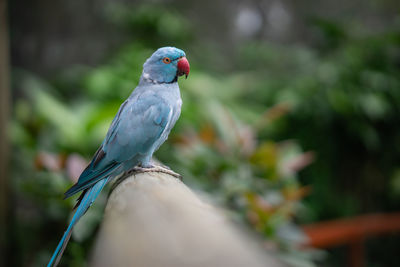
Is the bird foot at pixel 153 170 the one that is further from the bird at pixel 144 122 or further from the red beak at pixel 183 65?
the red beak at pixel 183 65

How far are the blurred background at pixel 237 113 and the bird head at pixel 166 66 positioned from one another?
67 centimetres

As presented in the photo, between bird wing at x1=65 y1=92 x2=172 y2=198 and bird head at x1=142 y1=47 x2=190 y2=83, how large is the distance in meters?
0.06

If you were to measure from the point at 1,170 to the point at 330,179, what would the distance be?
112 inches

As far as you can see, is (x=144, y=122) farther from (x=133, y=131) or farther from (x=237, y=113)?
(x=237, y=113)

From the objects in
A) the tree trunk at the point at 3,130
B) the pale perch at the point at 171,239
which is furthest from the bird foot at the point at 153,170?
the tree trunk at the point at 3,130

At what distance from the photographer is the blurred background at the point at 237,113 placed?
217 cm

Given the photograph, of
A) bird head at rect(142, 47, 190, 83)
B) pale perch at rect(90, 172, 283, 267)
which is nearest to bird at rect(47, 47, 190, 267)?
bird head at rect(142, 47, 190, 83)

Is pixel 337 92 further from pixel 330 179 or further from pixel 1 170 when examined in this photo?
pixel 1 170

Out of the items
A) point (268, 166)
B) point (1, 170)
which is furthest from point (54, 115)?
point (268, 166)

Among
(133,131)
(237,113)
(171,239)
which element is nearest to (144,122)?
(133,131)

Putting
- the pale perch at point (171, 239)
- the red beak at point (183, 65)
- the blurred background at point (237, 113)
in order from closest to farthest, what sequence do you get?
the pale perch at point (171, 239) → the red beak at point (183, 65) → the blurred background at point (237, 113)

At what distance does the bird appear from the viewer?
1034mm

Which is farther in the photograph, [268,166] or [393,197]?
[393,197]

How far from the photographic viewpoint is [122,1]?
4703 mm
